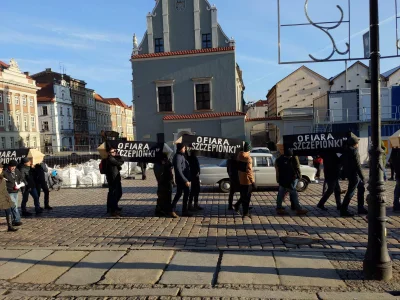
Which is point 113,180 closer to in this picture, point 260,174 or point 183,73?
point 260,174

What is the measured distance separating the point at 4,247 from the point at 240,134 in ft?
84.3

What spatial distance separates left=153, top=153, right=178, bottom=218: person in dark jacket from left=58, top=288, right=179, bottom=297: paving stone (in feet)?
14.2

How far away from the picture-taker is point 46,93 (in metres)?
77.6

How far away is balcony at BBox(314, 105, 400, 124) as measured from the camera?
2412 centimetres

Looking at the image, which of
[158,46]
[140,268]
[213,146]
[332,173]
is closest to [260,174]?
[213,146]

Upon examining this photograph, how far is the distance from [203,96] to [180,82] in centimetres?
252

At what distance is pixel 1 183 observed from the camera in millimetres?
7781

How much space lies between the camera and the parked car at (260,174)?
43.6 feet

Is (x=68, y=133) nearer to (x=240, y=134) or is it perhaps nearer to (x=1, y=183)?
(x=240, y=134)

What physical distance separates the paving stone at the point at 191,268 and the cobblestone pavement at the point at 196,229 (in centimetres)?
47

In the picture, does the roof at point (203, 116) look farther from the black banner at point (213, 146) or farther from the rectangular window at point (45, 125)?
the rectangular window at point (45, 125)

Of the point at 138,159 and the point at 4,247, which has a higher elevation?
the point at 138,159

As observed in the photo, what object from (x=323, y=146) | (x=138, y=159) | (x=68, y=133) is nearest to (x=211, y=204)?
(x=138, y=159)

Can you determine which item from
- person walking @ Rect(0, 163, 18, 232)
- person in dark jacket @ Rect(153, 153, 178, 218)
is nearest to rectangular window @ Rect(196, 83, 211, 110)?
person in dark jacket @ Rect(153, 153, 178, 218)
